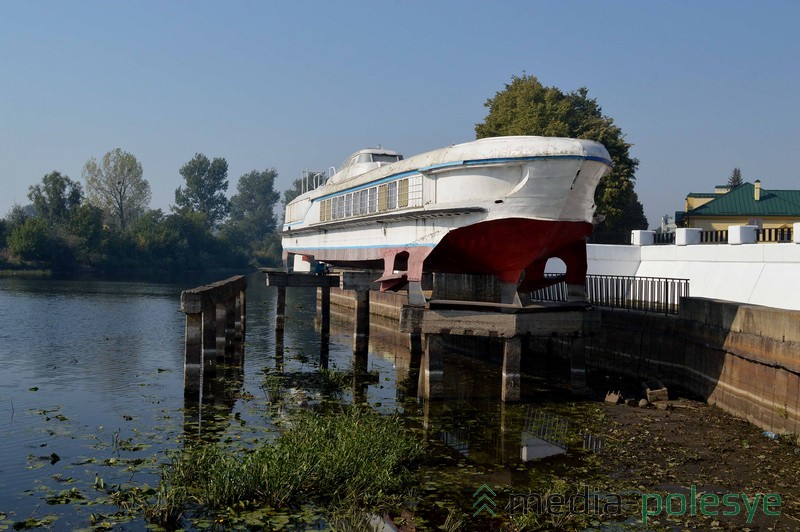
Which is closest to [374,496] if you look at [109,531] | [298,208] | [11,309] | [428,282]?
[109,531]

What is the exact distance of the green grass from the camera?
10398 mm

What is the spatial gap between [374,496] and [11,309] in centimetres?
3566

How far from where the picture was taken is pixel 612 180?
46.2 meters

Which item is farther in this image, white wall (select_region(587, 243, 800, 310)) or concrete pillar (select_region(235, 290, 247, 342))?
concrete pillar (select_region(235, 290, 247, 342))

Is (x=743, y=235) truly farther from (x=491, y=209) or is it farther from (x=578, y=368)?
(x=491, y=209)

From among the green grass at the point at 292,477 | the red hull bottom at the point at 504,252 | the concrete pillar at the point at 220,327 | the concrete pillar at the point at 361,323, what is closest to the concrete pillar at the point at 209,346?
the concrete pillar at the point at 220,327

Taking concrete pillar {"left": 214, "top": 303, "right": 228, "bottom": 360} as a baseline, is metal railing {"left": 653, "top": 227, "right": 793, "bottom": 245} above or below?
above

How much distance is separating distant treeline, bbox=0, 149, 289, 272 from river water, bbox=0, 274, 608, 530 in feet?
180

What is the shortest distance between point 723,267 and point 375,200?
14078mm

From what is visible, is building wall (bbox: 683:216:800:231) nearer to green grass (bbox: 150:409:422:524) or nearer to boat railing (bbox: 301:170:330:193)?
boat railing (bbox: 301:170:330:193)

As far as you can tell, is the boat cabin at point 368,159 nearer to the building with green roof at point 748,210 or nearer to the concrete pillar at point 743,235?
the concrete pillar at point 743,235

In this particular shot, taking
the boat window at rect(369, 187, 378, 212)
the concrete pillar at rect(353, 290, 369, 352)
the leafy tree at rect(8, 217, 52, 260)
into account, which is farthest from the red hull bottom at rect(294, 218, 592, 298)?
the leafy tree at rect(8, 217, 52, 260)

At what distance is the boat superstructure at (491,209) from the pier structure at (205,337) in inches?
195

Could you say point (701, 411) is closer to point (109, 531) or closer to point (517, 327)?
point (517, 327)
